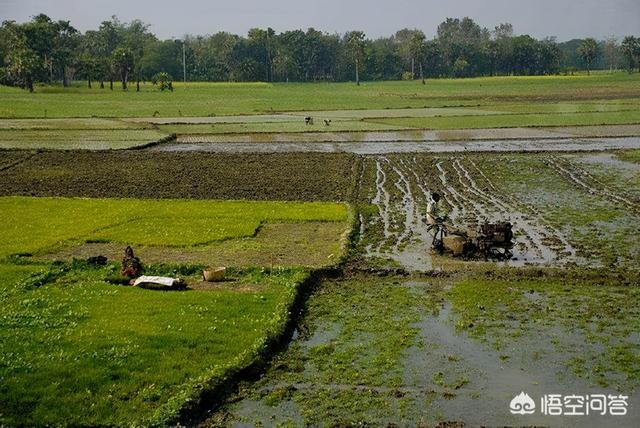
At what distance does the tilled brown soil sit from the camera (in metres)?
33.5

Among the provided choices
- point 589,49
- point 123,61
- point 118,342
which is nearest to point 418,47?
point 589,49

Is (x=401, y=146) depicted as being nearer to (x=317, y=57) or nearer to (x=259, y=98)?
(x=259, y=98)

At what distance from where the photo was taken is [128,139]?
173 feet

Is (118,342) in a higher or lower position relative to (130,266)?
lower

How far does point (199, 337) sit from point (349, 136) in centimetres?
4169

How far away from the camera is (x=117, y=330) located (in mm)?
15133

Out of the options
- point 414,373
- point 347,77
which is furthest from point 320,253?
point 347,77

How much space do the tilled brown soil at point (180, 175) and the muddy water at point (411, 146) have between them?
328 centimetres

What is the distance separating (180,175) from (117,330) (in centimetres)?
2317

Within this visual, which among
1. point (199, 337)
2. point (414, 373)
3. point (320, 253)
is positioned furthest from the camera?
point (320, 253)

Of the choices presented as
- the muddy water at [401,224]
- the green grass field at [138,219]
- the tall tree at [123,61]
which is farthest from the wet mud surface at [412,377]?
the tall tree at [123,61]

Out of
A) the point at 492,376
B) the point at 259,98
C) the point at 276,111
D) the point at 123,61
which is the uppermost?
the point at 123,61

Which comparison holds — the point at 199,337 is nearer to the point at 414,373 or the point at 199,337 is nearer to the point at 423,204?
the point at 414,373

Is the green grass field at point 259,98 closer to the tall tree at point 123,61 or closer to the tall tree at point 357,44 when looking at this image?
the tall tree at point 123,61
